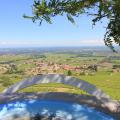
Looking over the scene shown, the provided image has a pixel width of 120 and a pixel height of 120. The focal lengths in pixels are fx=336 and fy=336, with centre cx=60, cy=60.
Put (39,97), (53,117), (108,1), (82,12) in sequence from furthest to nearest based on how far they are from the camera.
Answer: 1. (39,97)
2. (53,117)
3. (82,12)
4. (108,1)

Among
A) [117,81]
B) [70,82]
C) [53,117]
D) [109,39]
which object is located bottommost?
[117,81]

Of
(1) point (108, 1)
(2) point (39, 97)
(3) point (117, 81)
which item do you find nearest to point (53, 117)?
(2) point (39, 97)

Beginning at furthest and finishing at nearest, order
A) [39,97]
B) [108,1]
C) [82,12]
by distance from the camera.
A: [39,97], [82,12], [108,1]

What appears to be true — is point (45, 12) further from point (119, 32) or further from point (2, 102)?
point (2, 102)

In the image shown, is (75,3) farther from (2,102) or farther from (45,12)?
(2,102)

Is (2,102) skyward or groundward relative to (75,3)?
groundward

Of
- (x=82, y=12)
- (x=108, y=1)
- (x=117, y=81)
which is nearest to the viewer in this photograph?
(x=108, y=1)

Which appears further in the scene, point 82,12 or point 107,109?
point 107,109

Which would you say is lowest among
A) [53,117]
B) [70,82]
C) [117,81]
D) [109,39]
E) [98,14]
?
[117,81]

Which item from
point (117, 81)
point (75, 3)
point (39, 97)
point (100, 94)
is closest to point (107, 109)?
point (100, 94)
